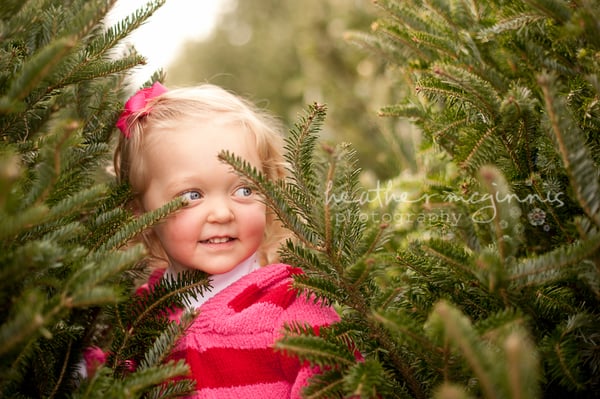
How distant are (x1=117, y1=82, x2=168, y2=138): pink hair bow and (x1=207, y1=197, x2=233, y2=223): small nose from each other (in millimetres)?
401

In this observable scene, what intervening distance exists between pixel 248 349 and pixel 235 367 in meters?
0.06

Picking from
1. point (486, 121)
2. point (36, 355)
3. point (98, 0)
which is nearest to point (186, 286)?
point (36, 355)

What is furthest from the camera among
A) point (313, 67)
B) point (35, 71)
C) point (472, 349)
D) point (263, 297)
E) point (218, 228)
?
point (313, 67)

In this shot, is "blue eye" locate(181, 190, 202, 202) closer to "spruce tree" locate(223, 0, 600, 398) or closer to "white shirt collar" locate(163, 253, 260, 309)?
"white shirt collar" locate(163, 253, 260, 309)

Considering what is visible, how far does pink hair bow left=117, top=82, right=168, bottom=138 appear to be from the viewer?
1775mm

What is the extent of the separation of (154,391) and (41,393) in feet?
0.77

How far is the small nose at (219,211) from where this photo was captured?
A: 1.67 m

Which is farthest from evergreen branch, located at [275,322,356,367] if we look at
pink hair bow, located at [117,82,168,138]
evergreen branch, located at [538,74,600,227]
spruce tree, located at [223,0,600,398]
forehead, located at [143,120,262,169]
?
pink hair bow, located at [117,82,168,138]

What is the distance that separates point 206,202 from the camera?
169 centimetres

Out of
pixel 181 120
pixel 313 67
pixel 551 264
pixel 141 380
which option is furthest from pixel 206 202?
pixel 313 67

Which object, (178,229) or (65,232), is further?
(178,229)

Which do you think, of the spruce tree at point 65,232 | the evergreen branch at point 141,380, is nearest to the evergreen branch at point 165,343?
the spruce tree at point 65,232

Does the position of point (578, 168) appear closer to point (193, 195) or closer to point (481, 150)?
point (481, 150)

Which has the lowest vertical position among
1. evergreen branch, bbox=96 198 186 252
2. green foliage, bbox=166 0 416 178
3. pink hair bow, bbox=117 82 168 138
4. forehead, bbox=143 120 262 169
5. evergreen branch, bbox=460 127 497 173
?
green foliage, bbox=166 0 416 178
